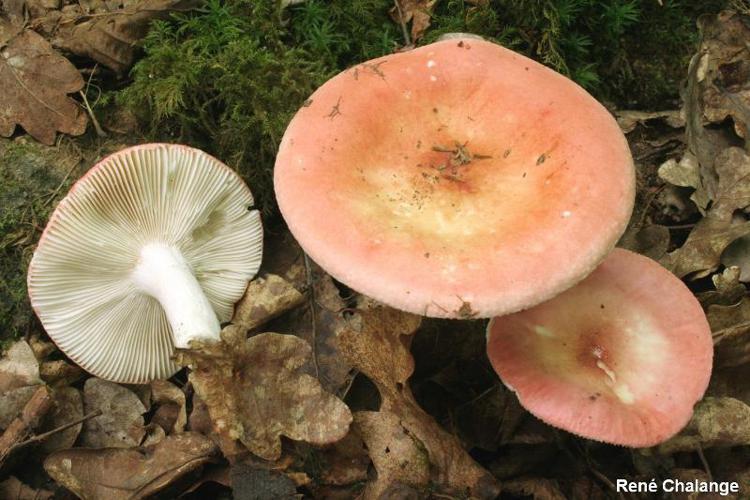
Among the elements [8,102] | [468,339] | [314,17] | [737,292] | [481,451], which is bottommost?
[481,451]

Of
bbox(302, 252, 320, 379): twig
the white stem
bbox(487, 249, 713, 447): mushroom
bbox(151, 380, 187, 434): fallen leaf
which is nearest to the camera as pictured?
bbox(487, 249, 713, 447): mushroom

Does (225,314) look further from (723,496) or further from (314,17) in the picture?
(723,496)

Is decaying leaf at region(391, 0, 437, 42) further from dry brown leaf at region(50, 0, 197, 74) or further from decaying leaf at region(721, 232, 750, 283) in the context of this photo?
decaying leaf at region(721, 232, 750, 283)

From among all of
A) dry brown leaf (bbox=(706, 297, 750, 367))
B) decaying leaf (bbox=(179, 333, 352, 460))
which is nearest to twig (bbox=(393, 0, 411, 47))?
decaying leaf (bbox=(179, 333, 352, 460))

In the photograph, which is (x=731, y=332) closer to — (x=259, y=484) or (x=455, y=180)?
(x=455, y=180)

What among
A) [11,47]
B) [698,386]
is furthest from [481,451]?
[11,47]
